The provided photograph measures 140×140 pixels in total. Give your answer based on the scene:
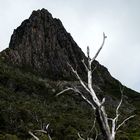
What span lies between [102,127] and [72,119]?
591ft

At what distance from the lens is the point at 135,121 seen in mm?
180500

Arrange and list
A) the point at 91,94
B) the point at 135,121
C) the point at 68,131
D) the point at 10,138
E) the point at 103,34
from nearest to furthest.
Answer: the point at 91,94, the point at 103,34, the point at 10,138, the point at 68,131, the point at 135,121

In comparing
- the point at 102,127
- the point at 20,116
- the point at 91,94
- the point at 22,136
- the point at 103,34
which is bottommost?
the point at 102,127

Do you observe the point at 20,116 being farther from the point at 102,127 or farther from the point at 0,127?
the point at 102,127

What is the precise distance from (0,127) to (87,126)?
31132mm

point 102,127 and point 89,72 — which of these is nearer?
point 102,127

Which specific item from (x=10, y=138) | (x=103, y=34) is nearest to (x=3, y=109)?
(x=10, y=138)

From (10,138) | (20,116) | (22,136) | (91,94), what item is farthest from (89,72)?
(20,116)

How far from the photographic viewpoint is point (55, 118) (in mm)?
189125

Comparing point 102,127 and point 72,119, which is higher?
point 72,119

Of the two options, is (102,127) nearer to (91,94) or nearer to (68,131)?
(91,94)

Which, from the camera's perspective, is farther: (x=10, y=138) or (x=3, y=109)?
(x=3, y=109)

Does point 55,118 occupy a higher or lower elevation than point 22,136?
higher

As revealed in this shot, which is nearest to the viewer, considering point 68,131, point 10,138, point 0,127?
point 10,138
